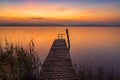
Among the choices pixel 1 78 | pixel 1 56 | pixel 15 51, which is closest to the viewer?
A: pixel 1 78

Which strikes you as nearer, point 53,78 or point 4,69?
point 4,69

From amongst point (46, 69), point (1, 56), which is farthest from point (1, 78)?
point (46, 69)

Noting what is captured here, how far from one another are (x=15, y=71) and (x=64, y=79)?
1.97m

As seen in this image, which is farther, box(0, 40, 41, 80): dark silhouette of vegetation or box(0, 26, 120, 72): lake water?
box(0, 26, 120, 72): lake water

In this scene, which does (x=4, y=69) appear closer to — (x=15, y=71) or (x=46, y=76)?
(x=15, y=71)

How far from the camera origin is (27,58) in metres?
8.74

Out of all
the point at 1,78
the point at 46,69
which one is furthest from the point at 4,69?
the point at 46,69

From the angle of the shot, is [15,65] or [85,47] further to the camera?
[85,47]

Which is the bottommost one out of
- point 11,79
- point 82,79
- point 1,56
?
point 82,79

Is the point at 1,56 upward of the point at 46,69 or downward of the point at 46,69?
upward

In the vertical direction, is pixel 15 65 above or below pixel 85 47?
above

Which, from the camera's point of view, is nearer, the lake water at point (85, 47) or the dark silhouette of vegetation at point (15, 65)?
the dark silhouette of vegetation at point (15, 65)

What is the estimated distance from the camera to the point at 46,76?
8.54 meters

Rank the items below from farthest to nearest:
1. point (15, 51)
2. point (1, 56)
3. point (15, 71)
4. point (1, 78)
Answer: point (15, 51) < point (1, 56) < point (15, 71) < point (1, 78)
